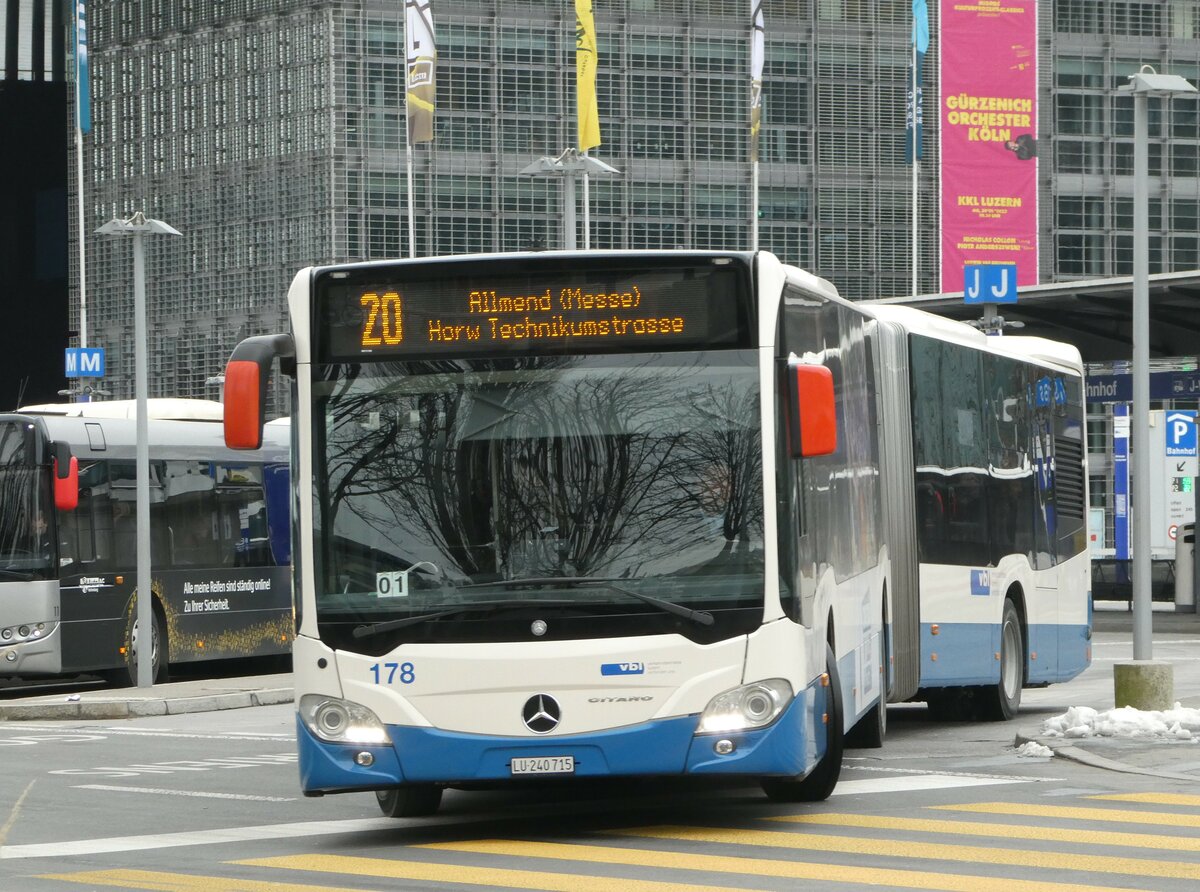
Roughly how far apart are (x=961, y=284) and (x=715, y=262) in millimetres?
45362

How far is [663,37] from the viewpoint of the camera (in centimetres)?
6831

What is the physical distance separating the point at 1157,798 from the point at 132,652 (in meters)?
15.1

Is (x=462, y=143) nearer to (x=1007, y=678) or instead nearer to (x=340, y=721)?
(x=1007, y=678)

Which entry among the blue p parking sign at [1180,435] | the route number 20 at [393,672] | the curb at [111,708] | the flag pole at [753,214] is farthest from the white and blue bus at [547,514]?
the flag pole at [753,214]

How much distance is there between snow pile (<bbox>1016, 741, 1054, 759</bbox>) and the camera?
15281 mm

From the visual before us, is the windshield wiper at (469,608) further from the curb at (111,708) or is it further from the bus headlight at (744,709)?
the curb at (111,708)

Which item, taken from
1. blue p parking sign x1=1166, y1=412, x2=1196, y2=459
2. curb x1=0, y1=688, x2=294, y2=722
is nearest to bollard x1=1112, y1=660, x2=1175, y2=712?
curb x1=0, y1=688, x2=294, y2=722

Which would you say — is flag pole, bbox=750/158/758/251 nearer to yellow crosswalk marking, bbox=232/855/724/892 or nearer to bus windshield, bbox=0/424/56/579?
bus windshield, bbox=0/424/56/579

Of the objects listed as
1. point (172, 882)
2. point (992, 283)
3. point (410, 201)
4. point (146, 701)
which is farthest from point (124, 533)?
point (410, 201)

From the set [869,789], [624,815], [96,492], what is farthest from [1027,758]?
[96,492]

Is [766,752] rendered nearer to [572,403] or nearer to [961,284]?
[572,403]

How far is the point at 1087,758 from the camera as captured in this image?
14.7 meters

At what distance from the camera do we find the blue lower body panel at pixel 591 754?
35.8 ft

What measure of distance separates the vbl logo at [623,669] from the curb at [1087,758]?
13.8 feet
